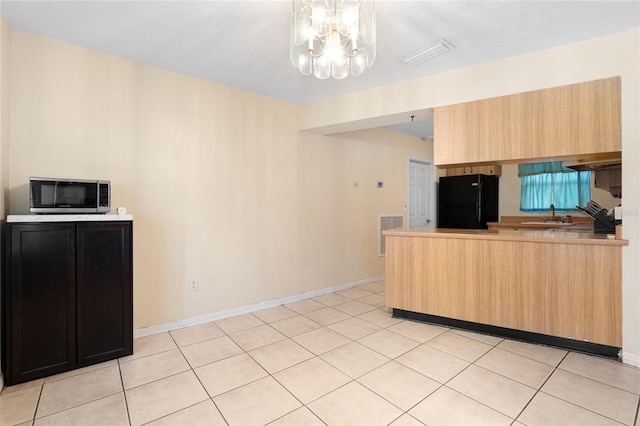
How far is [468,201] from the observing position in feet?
17.7

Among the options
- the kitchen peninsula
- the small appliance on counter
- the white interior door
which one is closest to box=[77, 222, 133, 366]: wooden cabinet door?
the kitchen peninsula

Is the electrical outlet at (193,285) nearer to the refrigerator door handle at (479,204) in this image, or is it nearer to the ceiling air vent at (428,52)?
the ceiling air vent at (428,52)

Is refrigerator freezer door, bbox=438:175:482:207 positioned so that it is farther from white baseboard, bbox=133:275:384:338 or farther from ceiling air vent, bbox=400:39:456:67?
ceiling air vent, bbox=400:39:456:67

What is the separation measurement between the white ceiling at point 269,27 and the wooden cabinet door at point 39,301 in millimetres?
1520

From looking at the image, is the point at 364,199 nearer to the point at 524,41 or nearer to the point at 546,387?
the point at 524,41

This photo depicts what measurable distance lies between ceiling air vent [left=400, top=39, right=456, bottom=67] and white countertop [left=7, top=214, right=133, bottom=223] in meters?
2.79

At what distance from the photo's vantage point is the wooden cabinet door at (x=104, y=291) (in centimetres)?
227

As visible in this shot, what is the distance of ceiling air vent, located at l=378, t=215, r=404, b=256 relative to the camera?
511cm

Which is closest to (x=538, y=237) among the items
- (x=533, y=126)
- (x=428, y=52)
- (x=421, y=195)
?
(x=533, y=126)

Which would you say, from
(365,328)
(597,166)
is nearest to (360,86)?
(365,328)

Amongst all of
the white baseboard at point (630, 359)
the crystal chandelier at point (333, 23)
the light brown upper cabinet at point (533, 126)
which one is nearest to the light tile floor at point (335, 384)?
the white baseboard at point (630, 359)

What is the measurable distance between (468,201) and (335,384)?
14.7 ft

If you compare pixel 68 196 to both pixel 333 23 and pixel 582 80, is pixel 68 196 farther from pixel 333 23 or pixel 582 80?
pixel 582 80

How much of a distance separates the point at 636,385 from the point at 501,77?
2569mm
